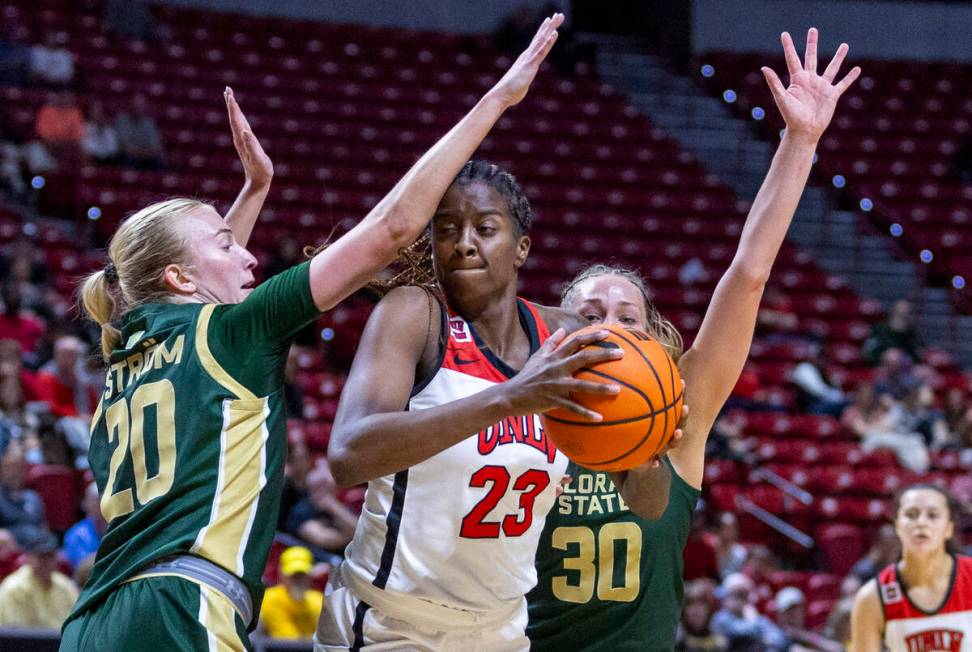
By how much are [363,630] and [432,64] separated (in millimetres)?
14817

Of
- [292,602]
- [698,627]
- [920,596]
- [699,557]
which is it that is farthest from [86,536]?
[920,596]

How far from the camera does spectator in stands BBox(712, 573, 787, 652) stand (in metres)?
8.57

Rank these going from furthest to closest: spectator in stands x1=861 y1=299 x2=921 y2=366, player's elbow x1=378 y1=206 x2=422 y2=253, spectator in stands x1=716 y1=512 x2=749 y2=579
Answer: spectator in stands x1=861 y1=299 x2=921 y2=366, spectator in stands x1=716 y1=512 x2=749 y2=579, player's elbow x1=378 y1=206 x2=422 y2=253

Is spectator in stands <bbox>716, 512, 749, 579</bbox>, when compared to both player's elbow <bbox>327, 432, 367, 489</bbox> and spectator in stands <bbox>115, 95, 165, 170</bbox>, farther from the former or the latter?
player's elbow <bbox>327, 432, 367, 489</bbox>

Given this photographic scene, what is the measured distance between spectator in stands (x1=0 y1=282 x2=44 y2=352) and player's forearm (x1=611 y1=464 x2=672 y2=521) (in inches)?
285

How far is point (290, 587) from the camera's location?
7492mm

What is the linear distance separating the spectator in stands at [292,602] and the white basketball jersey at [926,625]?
342 cm

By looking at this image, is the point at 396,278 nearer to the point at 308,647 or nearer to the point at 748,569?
the point at 308,647

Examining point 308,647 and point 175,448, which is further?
point 308,647

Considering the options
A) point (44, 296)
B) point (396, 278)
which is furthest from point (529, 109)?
point (396, 278)

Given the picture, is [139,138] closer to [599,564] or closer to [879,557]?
[879,557]

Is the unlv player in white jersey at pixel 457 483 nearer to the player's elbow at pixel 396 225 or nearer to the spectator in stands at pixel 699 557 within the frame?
the player's elbow at pixel 396 225

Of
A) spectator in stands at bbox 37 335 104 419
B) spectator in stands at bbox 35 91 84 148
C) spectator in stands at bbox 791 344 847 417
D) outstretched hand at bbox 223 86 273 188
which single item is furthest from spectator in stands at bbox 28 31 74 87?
outstretched hand at bbox 223 86 273 188

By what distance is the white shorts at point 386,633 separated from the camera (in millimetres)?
3078
